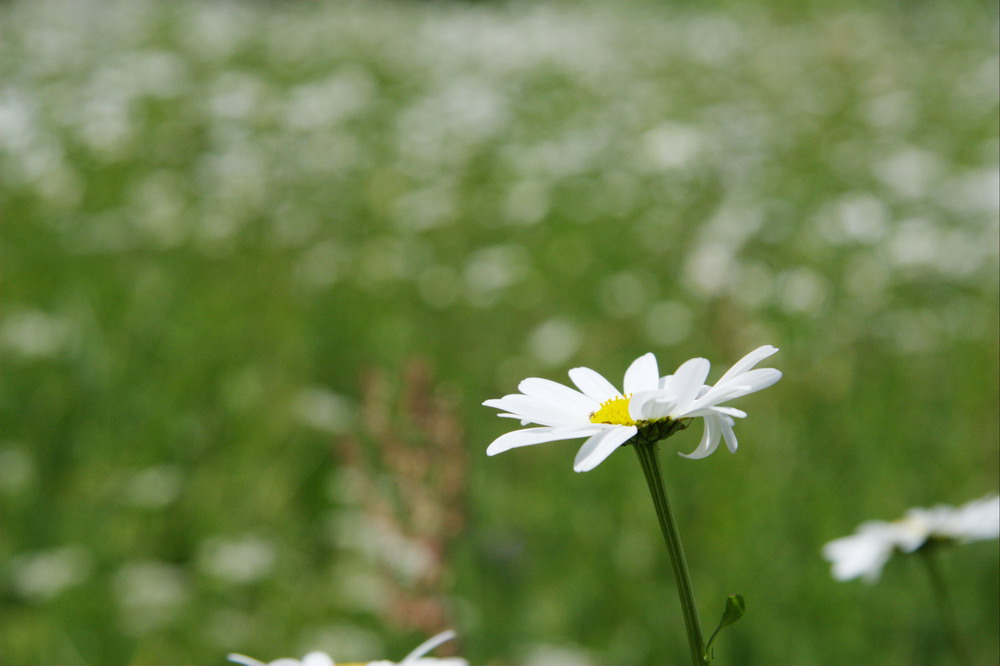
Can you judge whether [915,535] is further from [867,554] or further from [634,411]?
[634,411]

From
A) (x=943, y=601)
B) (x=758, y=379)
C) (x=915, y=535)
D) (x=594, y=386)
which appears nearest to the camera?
(x=758, y=379)

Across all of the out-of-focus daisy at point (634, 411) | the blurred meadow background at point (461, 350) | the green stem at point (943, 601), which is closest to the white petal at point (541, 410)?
the out-of-focus daisy at point (634, 411)

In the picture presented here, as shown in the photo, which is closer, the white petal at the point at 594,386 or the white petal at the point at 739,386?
the white petal at the point at 739,386

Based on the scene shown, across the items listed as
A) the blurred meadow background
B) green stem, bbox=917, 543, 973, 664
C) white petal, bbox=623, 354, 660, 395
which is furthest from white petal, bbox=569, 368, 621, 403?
the blurred meadow background

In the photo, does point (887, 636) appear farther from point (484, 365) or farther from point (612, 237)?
point (612, 237)

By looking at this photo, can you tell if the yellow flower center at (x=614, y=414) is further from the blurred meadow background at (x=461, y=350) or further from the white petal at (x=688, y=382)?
the blurred meadow background at (x=461, y=350)

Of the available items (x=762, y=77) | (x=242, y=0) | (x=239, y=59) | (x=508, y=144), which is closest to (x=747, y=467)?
(x=508, y=144)

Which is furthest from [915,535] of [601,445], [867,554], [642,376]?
[601,445]
